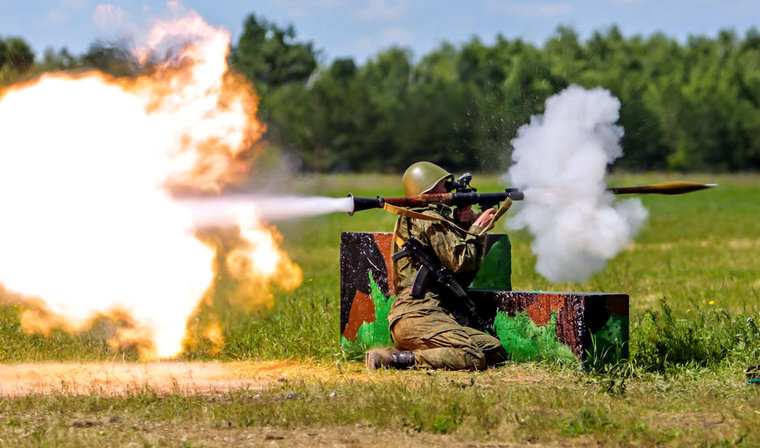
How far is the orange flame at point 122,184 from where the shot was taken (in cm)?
1002

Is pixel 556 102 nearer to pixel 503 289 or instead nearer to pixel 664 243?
pixel 503 289

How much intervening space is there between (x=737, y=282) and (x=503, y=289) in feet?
23.8

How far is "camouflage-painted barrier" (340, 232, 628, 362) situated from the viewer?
8.58 m

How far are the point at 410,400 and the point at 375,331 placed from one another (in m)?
2.55

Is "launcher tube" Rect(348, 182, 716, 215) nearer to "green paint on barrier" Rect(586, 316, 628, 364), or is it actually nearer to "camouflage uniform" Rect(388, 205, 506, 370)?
"camouflage uniform" Rect(388, 205, 506, 370)

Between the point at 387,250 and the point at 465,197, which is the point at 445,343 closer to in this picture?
the point at 387,250

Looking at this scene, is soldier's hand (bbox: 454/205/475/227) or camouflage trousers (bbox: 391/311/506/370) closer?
camouflage trousers (bbox: 391/311/506/370)

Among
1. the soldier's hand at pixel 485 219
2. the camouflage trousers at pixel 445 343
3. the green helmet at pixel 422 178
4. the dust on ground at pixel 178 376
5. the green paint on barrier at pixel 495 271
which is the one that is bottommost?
the dust on ground at pixel 178 376

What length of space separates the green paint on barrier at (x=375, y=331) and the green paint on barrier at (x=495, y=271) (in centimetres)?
89

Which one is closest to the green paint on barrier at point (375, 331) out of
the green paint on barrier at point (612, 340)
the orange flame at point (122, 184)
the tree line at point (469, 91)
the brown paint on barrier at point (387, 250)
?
the brown paint on barrier at point (387, 250)

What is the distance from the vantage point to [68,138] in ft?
33.6

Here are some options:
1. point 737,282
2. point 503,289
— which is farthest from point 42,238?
point 737,282

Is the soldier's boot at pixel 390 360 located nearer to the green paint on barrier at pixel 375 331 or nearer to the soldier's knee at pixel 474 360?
the soldier's knee at pixel 474 360

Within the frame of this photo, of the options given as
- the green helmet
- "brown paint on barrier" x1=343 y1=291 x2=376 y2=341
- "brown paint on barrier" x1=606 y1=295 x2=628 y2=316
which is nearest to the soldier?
the green helmet
